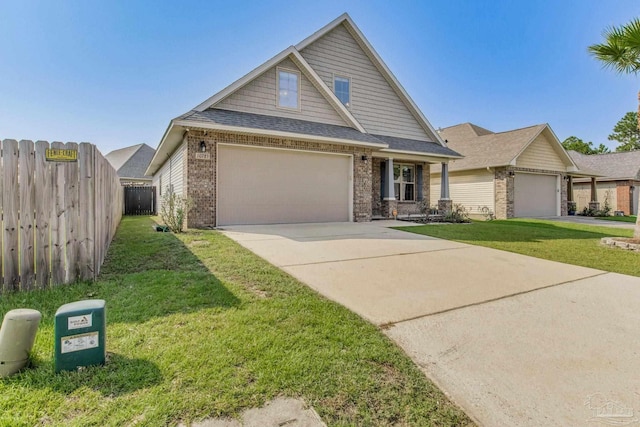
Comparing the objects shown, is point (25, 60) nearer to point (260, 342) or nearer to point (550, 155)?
point (260, 342)

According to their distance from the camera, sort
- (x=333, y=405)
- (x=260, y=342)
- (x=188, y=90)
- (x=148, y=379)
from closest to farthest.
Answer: (x=333, y=405), (x=148, y=379), (x=260, y=342), (x=188, y=90)

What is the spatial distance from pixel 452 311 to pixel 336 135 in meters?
8.83

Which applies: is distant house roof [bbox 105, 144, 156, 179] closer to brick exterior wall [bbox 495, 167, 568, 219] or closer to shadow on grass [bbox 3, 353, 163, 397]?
brick exterior wall [bbox 495, 167, 568, 219]

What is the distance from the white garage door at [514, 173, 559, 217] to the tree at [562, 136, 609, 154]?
141ft

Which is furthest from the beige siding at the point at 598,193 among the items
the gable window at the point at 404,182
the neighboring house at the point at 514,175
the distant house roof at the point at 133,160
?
the distant house roof at the point at 133,160

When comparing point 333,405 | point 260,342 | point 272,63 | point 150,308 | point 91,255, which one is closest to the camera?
point 333,405

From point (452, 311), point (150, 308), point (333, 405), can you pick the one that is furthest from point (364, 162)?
point (333, 405)

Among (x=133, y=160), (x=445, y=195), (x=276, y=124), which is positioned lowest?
(x=445, y=195)

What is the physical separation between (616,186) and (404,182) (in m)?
21.3

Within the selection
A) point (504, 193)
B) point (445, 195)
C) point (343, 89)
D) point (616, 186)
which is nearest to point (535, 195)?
point (504, 193)

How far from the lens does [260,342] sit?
2488mm

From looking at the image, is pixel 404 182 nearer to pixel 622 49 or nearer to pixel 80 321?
pixel 622 49

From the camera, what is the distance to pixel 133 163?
2983 cm

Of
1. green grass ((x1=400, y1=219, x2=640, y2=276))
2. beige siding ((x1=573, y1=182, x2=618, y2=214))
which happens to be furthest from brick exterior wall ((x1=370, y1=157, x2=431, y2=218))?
beige siding ((x1=573, y1=182, x2=618, y2=214))
